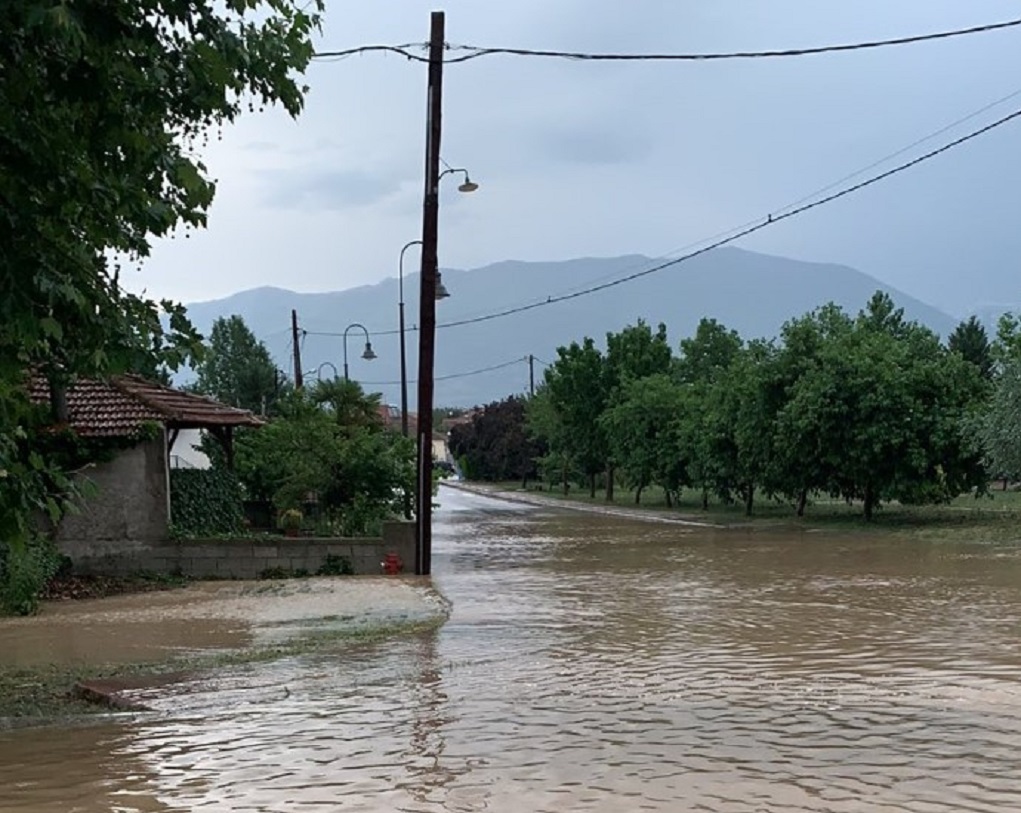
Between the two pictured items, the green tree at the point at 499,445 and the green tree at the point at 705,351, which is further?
the green tree at the point at 499,445

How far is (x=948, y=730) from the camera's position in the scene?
8836mm

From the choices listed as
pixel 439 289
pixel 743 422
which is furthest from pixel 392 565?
pixel 743 422

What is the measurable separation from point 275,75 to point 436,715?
5093 mm

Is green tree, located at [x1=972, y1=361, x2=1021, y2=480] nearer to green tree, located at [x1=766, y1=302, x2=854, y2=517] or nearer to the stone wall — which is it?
green tree, located at [x1=766, y1=302, x2=854, y2=517]

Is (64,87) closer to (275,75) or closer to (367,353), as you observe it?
(275,75)

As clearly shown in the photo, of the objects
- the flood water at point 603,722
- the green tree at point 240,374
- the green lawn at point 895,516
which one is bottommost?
the flood water at point 603,722

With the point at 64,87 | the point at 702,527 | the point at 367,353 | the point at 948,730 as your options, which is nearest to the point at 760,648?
the point at 948,730

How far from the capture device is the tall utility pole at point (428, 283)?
21.5m

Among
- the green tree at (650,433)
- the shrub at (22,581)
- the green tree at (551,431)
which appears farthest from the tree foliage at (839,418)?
the shrub at (22,581)

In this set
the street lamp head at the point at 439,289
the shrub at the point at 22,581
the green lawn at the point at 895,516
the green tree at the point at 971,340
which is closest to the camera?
the shrub at the point at 22,581

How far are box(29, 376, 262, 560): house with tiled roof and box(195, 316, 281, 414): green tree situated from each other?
142ft

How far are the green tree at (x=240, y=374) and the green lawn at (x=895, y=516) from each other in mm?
23009

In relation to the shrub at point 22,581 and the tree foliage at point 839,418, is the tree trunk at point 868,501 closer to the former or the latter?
the tree foliage at point 839,418

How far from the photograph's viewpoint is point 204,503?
82.7ft
